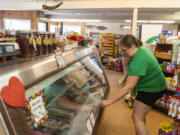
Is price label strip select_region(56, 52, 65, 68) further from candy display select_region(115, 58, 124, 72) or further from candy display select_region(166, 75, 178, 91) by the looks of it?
candy display select_region(115, 58, 124, 72)

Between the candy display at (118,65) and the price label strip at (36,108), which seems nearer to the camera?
the price label strip at (36,108)

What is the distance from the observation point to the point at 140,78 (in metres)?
2.12

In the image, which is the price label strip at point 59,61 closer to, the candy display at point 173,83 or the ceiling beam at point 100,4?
the candy display at point 173,83

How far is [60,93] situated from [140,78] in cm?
103

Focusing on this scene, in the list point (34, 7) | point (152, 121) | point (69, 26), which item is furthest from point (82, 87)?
point (69, 26)

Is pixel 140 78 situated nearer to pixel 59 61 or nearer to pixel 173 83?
pixel 59 61


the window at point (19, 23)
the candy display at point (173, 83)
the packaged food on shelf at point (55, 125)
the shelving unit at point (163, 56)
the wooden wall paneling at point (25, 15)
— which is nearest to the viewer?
the packaged food on shelf at point (55, 125)

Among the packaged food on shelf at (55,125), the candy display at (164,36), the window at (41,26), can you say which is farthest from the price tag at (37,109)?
the window at (41,26)

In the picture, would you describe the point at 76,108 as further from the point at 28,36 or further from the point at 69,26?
the point at 69,26

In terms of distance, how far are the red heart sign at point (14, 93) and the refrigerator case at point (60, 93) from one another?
0.07 ft

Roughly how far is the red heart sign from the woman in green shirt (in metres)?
1.19

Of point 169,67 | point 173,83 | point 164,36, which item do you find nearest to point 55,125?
point 173,83

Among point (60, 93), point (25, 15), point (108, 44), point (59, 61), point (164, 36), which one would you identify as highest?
point (25, 15)

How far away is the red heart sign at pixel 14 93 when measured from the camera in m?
0.73
